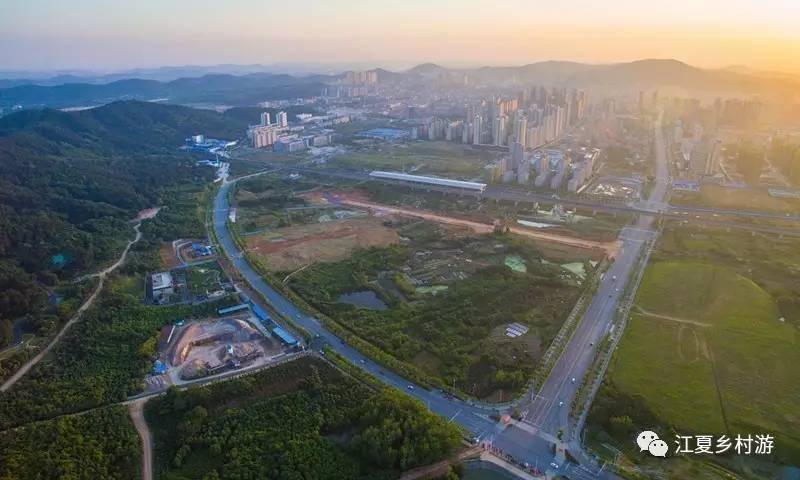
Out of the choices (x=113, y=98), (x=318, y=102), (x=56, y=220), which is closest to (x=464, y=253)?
(x=56, y=220)

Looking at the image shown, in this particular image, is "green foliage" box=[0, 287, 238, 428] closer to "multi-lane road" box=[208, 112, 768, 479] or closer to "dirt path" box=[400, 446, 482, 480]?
"multi-lane road" box=[208, 112, 768, 479]

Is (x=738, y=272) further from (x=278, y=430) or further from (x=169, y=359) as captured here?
(x=169, y=359)

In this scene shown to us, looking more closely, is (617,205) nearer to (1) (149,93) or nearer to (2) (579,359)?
(2) (579,359)

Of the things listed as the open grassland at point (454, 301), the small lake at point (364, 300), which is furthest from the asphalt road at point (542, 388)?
the small lake at point (364, 300)

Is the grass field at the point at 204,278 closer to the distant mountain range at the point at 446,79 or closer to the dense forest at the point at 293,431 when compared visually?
the dense forest at the point at 293,431

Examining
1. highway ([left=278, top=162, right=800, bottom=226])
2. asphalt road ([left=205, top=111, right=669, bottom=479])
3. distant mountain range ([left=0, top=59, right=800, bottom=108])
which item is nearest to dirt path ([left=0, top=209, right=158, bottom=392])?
asphalt road ([left=205, top=111, right=669, bottom=479])

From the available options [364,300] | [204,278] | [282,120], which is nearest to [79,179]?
[204,278]
